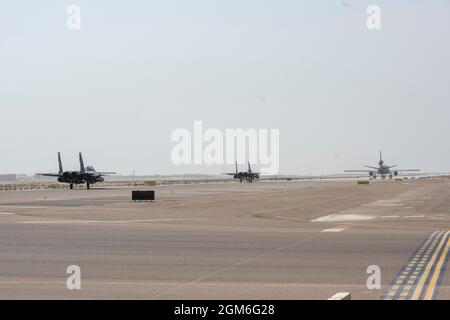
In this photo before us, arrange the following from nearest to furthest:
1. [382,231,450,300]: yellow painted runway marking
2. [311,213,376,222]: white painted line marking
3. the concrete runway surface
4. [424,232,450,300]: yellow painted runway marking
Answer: [424,232,450,300]: yellow painted runway marking
[382,231,450,300]: yellow painted runway marking
the concrete runway surface
[311,213,376,222]: white painted line marking

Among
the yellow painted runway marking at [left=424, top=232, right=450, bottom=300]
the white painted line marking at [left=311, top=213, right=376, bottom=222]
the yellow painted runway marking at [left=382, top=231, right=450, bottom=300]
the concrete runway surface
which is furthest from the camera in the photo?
the white painted line marking at [left=311, top=213, right=376, bottom=222]

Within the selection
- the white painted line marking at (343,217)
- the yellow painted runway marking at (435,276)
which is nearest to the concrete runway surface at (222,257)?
the yellow painted runway marking at (435,276)

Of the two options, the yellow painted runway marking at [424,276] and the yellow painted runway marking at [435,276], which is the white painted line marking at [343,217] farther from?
the yellow painted runway marking at [435,276]

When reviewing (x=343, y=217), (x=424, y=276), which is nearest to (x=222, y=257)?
(x=424, y=276)

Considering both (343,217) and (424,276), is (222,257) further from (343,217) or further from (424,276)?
(343,217)

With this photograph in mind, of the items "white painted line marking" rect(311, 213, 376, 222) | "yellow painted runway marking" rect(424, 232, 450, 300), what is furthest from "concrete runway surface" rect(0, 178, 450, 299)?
"white painted line marking" rect(311, 213, 376, 222)

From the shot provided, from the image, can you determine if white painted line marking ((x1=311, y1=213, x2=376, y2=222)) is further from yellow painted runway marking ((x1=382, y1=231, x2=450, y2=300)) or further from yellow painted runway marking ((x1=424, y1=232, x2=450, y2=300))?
yellow painted runway marking ((x1=424, y1=232, x2=450, y2=300))

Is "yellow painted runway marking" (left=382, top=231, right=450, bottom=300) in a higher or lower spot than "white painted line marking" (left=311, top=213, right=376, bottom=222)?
higher

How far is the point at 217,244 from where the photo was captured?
24.8 m

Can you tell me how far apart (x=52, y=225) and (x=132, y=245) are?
1074 cm

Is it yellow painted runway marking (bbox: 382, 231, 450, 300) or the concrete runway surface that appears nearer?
yellow painted runway marking (bbox: 382, 231, 450, 300)
